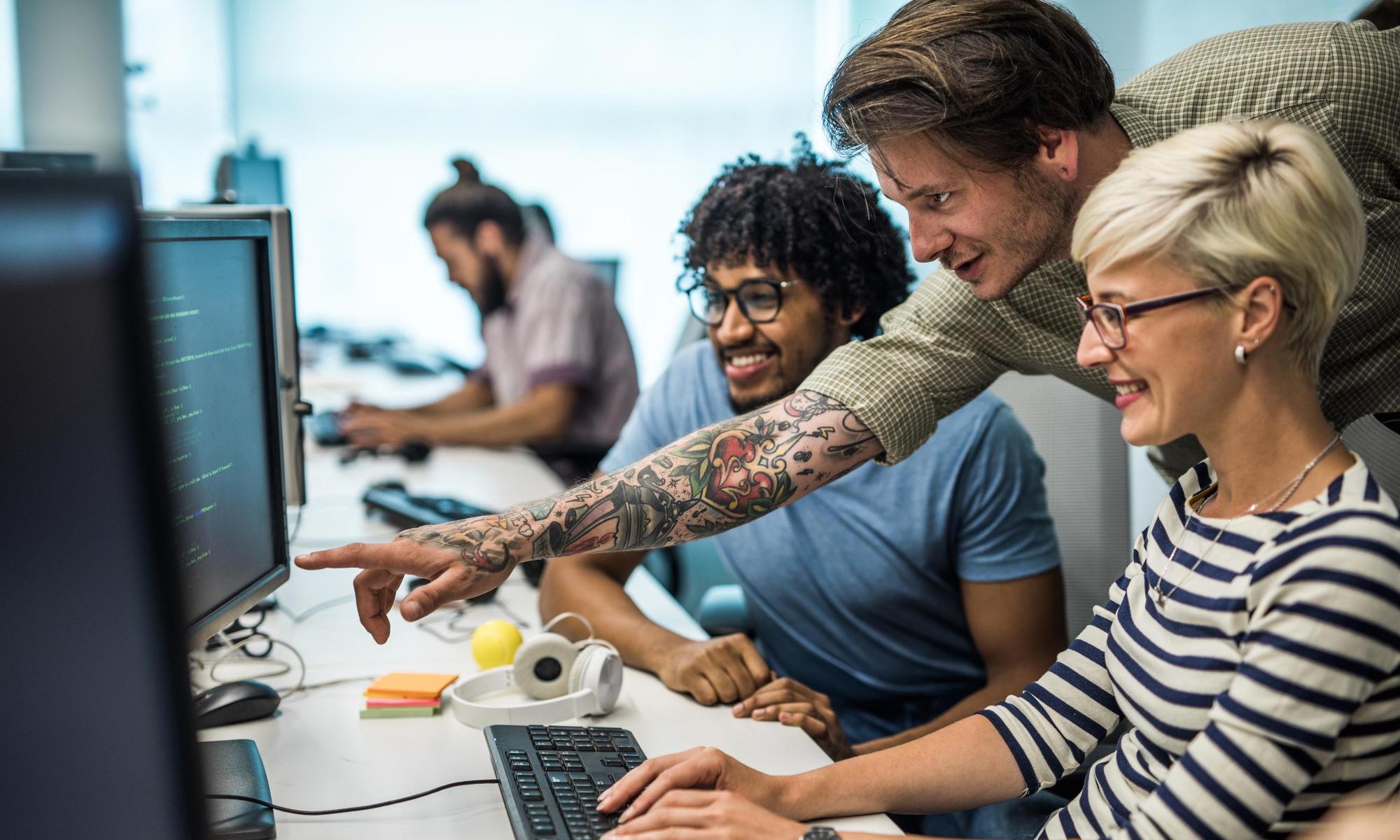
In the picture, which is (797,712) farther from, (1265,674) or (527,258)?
(527,258)

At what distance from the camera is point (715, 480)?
1307mm

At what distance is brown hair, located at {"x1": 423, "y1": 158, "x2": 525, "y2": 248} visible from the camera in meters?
3.35

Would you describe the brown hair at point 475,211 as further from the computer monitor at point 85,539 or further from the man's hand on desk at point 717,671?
the computer monitor at point 85,539

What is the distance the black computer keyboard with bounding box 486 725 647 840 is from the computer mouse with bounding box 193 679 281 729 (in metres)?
0.28

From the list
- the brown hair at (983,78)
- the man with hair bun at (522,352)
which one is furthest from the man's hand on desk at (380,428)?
the brown hair at (983,78)

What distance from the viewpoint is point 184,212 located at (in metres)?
1.33

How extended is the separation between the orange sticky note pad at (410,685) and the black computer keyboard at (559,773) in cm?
18

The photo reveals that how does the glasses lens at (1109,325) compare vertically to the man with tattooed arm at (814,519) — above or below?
above

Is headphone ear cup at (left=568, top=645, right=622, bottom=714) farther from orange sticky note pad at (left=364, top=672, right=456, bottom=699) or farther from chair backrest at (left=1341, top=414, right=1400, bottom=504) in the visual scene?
chair backrest at (left=1341, top=414, right=1400, bottom=504)

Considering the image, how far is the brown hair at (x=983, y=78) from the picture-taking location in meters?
1.16

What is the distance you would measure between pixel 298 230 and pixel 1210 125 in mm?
4960

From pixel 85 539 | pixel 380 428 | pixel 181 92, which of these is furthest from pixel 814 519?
pixel 181 92

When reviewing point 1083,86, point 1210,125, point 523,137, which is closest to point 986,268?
point 1083,86

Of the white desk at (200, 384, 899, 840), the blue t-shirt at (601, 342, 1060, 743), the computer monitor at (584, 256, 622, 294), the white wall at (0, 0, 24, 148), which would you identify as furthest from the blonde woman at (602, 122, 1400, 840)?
the computer monitor at (584, 256, 622, 294)
